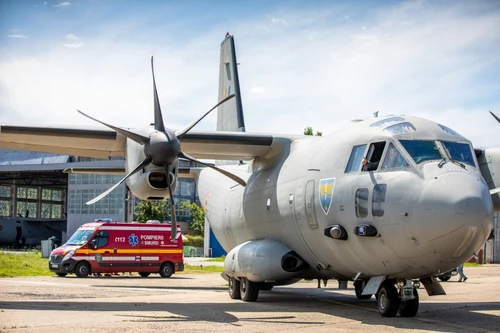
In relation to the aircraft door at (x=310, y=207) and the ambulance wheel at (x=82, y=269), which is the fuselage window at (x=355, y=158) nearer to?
the aircraft door at (x=310, y=207)

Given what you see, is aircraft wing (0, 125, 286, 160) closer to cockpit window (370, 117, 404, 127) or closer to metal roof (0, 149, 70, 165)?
cockpit window (370, 117, 404, 127)

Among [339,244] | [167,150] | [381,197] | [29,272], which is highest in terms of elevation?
[167,150]

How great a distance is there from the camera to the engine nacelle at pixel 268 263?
1347cm

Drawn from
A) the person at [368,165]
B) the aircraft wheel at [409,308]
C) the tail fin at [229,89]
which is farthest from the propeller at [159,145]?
the tail fin at [229,89]

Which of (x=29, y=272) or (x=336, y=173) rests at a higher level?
(x=336, y=173)

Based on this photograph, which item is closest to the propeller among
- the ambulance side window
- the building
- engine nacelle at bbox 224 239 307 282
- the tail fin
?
engine nacelle at bbox 224 239 307 282

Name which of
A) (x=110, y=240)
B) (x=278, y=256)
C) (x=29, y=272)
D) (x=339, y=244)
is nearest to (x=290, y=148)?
(x=278, y=256)

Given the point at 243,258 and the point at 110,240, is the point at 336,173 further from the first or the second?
the point at 110,240

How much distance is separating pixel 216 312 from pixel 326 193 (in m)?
3.07

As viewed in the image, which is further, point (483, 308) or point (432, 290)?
point (483, 308)

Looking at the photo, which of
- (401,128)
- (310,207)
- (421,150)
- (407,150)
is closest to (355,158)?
(401,128)

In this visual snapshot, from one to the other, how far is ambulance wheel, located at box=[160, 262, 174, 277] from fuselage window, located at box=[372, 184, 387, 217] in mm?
15833

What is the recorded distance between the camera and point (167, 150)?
13156 mm

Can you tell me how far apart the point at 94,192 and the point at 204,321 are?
5056 centimetres
